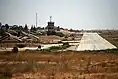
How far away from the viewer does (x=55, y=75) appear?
15.5 m

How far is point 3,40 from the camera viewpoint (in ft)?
162

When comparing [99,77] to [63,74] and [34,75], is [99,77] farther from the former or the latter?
[34,75]

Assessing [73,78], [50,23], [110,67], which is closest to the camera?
[73,78]

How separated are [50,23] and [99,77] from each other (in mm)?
88046

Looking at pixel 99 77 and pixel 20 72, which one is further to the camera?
pixel 20 72

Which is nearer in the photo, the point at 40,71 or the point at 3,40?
the point at 40,71

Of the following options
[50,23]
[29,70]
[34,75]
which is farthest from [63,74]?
[50,23]

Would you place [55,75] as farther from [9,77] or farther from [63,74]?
[9,77]

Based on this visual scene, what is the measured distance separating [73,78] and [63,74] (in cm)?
137

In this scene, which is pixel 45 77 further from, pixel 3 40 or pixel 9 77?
pixel 3 40

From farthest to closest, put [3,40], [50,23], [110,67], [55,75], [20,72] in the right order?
1. [50,23]
2. [3,40]
3. [110,67]
4. [20,72]
5. [55,75]

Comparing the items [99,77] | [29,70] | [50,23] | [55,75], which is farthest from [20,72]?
[50,23]

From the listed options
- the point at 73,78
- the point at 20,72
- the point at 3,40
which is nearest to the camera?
the point at 73,78

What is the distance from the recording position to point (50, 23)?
335 ft
